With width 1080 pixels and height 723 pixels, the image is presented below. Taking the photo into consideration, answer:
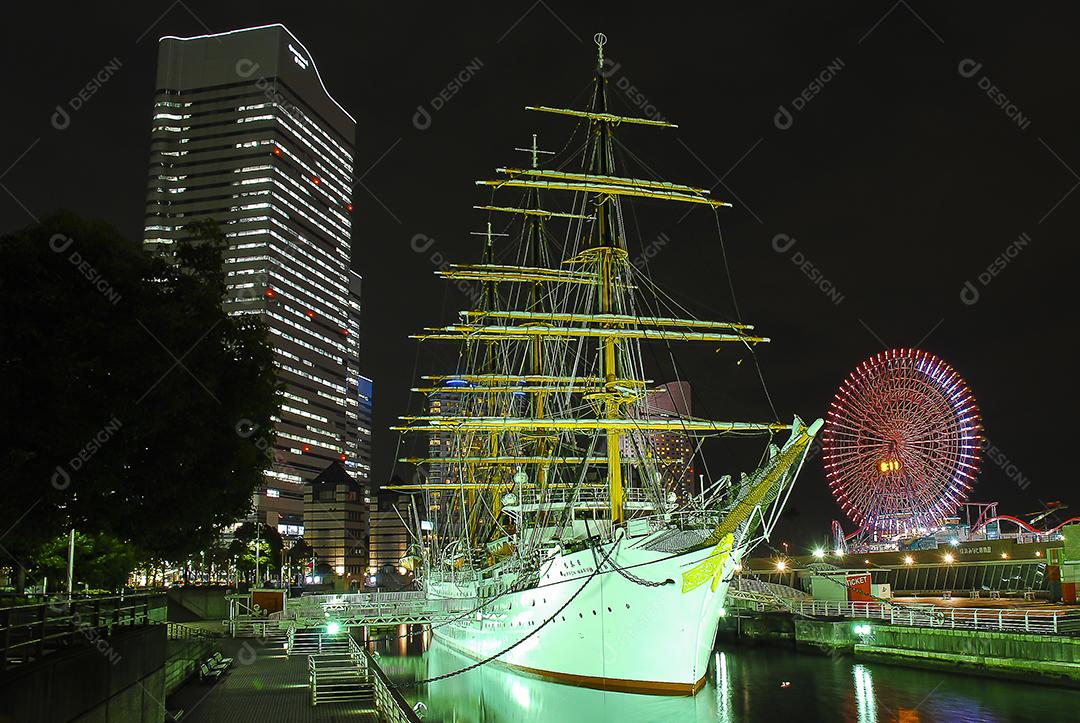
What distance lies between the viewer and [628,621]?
29.1 m

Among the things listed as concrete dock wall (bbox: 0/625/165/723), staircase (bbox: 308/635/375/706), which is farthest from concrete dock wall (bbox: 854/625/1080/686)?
concrete dock wall (bbox: 0/625/165/723)

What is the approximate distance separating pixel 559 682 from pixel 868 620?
18643 millimetres

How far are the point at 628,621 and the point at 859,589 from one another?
2674 cm

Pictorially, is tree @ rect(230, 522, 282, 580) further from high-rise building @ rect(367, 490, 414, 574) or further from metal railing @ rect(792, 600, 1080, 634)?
high-rise building @ rect(367, 490, 414, 574)

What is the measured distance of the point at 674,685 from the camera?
28.8 meters

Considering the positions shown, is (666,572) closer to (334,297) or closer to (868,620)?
(868,620)

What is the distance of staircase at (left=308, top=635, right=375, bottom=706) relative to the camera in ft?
73.9

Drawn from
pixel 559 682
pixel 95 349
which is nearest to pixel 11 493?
pixel 95 349

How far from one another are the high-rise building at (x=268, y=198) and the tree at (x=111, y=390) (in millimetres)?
150046

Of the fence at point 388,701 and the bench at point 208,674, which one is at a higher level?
the fence at point 388,701

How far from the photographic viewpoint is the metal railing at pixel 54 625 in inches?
474

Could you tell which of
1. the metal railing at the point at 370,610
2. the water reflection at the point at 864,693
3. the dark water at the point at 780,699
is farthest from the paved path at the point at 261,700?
the water reflection at the point at 864,693

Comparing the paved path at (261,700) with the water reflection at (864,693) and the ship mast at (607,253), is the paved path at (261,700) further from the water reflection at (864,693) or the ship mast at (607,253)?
the water reflection at (864,693)
